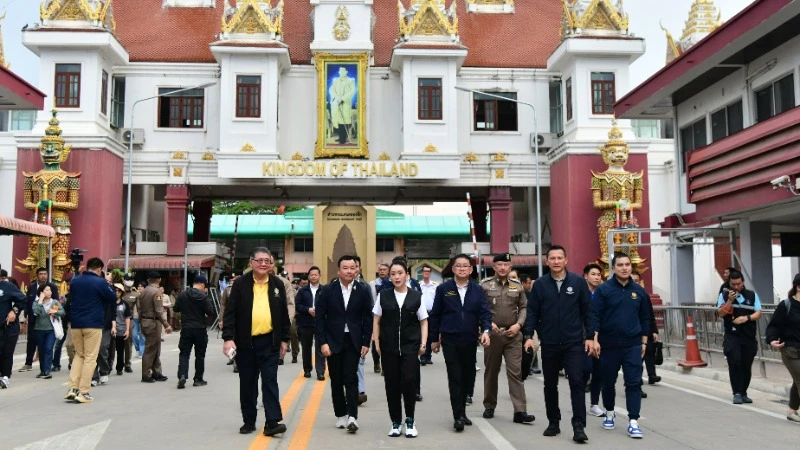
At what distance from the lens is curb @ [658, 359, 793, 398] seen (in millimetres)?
11484

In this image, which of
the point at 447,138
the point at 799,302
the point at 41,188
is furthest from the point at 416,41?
the point at 799,302

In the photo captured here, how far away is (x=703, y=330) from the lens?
14.8 m

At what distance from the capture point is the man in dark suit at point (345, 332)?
846cm

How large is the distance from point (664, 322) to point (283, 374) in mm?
7909

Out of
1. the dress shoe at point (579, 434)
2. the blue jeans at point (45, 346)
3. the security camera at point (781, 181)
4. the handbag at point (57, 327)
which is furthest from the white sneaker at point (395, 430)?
the security camera at point (781, 181)

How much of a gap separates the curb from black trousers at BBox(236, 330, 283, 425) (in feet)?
23.6

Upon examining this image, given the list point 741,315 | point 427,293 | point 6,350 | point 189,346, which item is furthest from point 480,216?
point 741,315

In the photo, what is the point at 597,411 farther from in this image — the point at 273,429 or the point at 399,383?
the point at 273,429

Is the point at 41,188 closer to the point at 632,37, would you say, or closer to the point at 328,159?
the point at 328,159

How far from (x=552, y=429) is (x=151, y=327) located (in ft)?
25.7

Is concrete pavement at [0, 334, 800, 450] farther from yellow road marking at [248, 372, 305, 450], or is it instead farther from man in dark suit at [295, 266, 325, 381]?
man in dark suit at [295, 266, 325, 381]

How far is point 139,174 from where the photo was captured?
109 ft

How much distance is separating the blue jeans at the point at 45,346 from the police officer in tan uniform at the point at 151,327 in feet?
6.19

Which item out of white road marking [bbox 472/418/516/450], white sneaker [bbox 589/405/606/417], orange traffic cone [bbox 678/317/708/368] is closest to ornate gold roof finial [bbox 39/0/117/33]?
orange traffic cone [bbox 678/317/708/368]
